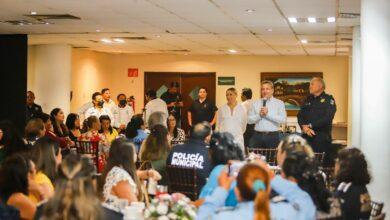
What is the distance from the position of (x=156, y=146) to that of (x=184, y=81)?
14.9 m

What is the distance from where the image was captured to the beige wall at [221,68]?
2172 centimetres

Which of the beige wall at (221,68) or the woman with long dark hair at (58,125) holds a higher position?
the beige wall at (221,68)

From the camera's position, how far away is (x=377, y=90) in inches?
306

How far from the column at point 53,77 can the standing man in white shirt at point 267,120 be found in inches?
315

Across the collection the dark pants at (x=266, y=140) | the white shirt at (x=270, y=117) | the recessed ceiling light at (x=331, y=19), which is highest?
the recessed ceiling light at (x=331, y=19)

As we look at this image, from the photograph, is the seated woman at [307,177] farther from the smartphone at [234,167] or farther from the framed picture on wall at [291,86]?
the framed picture on wall at [291,86]

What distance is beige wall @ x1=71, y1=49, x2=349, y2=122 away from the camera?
71.3 ft

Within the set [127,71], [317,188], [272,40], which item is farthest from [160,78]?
[317,188]

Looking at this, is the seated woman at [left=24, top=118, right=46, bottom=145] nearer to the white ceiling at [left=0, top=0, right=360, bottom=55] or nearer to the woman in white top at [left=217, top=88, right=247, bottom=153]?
the white ceiling at [left=0, top=0, right=360, bottom=55]

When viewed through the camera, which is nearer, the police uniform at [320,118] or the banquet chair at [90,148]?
the police uniform at [320,118]

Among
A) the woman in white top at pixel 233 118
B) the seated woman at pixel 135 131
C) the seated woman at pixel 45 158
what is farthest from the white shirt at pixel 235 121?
the seated woman at pixel 45 158

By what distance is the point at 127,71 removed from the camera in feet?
74.6

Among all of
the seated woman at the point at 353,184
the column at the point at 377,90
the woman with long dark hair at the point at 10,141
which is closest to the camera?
the seated woman at the point at 353,184

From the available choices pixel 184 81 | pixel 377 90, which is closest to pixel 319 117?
pixel 377 90
